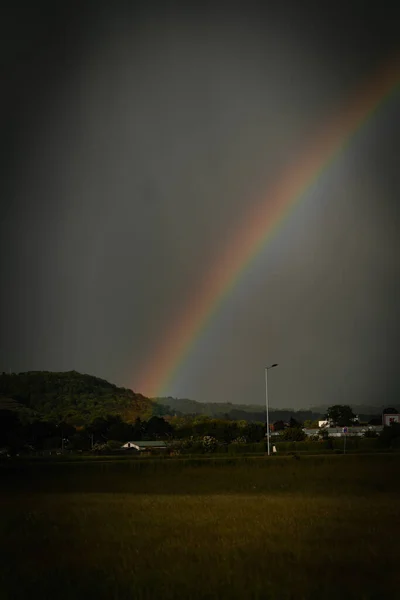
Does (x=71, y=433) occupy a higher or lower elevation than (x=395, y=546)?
higher

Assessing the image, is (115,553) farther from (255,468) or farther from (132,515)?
(255,468)

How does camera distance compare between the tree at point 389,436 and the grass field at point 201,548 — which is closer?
the grass field at point 201,548

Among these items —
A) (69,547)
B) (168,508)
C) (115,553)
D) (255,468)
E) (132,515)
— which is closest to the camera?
(115,553)

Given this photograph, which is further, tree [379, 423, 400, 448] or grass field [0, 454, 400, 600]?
tree [379, 423, 400, 448]

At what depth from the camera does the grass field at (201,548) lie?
35.8ft

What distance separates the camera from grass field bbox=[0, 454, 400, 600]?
10914 mm

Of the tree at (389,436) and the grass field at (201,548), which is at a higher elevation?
the tree at (389,436)

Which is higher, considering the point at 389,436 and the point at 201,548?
the point at 389,436

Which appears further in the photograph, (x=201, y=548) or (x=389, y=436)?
(x=389, y=436)

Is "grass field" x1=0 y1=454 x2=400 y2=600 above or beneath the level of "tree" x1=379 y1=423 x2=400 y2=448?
beneath

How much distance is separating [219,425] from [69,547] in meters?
175

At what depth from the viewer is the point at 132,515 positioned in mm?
21500

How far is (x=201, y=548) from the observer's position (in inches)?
569

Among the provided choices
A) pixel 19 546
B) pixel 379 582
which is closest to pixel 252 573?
pixel 379 582
